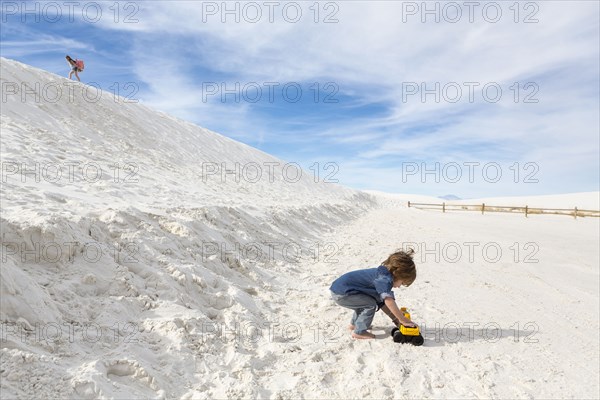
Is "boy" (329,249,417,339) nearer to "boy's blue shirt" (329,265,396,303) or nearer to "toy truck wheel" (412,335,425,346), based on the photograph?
"boy's blue shirt" (329,265,396,303)

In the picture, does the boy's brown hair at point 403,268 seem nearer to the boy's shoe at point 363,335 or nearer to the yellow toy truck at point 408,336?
the yellow toy truck at point 408,336

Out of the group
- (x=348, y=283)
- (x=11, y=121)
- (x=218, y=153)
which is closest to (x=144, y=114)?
(x=218, y=153)

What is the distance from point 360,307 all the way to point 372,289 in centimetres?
27

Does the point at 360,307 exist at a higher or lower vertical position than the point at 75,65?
lower

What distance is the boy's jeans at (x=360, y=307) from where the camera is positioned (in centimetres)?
439

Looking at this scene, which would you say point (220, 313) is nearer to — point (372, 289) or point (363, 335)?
point (363, 335)

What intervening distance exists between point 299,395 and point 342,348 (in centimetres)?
99

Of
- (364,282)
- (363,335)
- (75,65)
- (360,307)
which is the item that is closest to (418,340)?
(363,335)

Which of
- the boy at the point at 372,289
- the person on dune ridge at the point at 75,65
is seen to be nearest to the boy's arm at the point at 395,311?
the boy at the point at 372,289

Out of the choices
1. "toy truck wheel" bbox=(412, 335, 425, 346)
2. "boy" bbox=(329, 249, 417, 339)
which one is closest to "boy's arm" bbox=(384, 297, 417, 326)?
"boy" bbox=(329, 249, 417, 339)

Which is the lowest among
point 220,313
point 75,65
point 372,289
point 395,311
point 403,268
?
point 220,313

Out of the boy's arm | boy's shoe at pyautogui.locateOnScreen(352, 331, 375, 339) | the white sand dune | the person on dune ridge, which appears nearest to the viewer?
the white sand dune

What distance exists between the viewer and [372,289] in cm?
451

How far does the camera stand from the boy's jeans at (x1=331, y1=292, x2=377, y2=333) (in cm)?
439
